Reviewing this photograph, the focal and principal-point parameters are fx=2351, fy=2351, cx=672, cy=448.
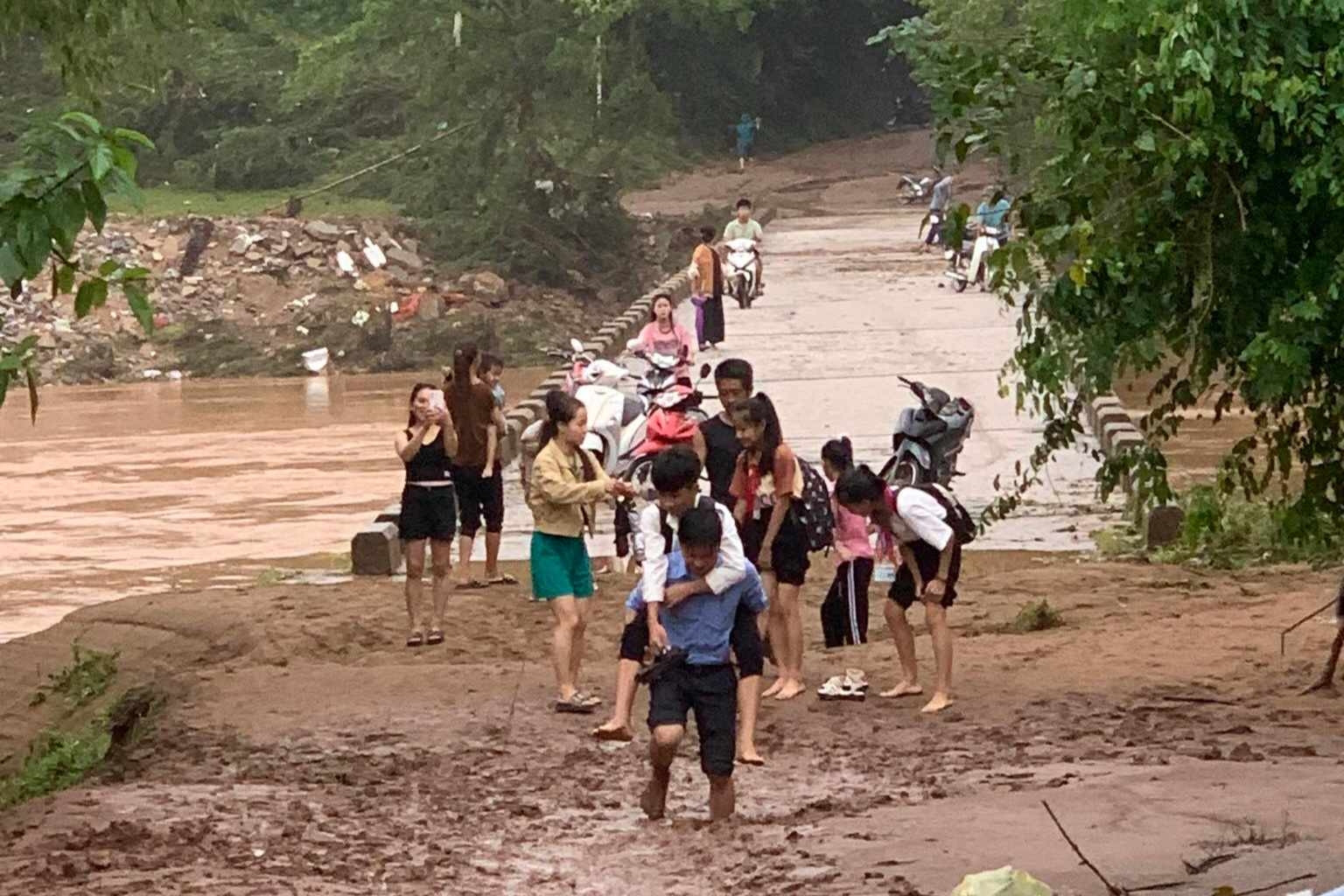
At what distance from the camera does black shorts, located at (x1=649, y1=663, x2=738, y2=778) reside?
8.25 m

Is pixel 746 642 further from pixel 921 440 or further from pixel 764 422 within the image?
pixel 921 440

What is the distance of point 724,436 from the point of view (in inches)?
444

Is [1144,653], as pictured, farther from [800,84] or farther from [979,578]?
[800,84]

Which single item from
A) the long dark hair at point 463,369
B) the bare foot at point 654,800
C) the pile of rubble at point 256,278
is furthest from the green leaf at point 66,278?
the pile of rubble at point 256,278

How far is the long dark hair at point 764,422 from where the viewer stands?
35.0 ft

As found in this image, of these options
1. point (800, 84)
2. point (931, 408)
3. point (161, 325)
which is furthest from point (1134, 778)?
point (800, 84)

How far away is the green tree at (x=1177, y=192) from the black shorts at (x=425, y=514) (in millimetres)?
3571

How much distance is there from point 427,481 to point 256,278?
1186 inches

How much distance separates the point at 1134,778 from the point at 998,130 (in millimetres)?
2894

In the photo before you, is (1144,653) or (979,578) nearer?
(1144,653)

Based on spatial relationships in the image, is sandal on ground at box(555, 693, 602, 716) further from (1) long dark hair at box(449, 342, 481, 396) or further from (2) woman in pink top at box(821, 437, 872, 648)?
(1) long dark hair at box(449, 342, 481, 396)

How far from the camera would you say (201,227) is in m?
43.1

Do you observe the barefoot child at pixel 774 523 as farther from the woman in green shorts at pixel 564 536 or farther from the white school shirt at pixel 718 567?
the white school shirt at pixel 718 567

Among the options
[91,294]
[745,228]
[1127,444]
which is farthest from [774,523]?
[745,228]
